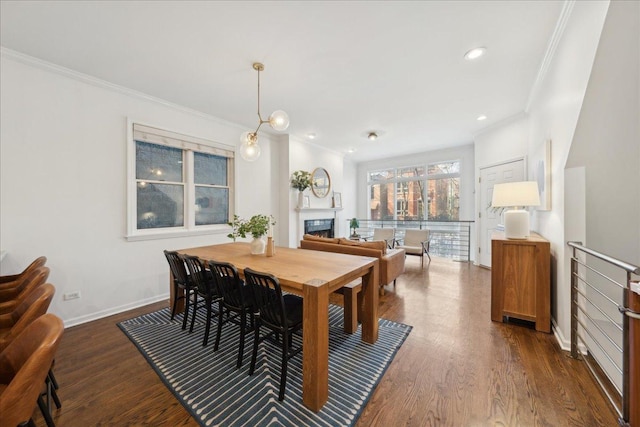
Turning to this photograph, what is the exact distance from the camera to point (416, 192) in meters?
6.84

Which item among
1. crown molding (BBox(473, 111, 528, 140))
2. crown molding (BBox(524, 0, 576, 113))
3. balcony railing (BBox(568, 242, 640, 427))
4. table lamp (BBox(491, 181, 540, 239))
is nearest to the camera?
balcony railing (BBox(568, 242, 640, 427))

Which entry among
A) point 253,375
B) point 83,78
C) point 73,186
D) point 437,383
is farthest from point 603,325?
point 83,78

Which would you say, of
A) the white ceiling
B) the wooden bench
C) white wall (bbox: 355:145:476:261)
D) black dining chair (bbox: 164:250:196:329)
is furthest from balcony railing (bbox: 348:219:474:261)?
black dining chair (bbox: 164:250:196:329)

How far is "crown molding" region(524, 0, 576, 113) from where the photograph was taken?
193 centimetres

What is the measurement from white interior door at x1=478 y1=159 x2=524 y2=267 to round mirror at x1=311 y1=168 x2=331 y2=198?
3.30 m

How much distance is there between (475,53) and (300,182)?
11.4 feet

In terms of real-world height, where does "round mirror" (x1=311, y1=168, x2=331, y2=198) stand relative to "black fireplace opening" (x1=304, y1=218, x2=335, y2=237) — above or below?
above

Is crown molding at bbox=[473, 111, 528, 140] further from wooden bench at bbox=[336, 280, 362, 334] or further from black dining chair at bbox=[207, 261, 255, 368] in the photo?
black dining chair at bbox=[207, 261, 255, 368]

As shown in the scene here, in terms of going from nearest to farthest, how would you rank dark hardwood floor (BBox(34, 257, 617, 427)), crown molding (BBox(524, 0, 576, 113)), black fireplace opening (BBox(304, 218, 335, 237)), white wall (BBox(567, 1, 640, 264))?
dark hardwood floor (BBox(34, 257, 617, 427)), white wall (BBox(567, 1, 640, 264)), crown molding (BBox(524, 0, 576, 113)), black fireplace opening (BBox(304, 218, 335, 237))

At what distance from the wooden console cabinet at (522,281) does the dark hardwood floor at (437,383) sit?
0.51ft

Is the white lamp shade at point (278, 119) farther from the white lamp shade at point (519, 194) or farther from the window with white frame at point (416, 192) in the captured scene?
the window with white frame at point (416, 192)

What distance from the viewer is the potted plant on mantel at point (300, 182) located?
514 cm

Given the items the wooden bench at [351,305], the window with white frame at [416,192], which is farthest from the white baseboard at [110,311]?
the window with white frame at [416,192]

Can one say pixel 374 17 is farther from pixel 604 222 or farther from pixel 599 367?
pixel 599 367
